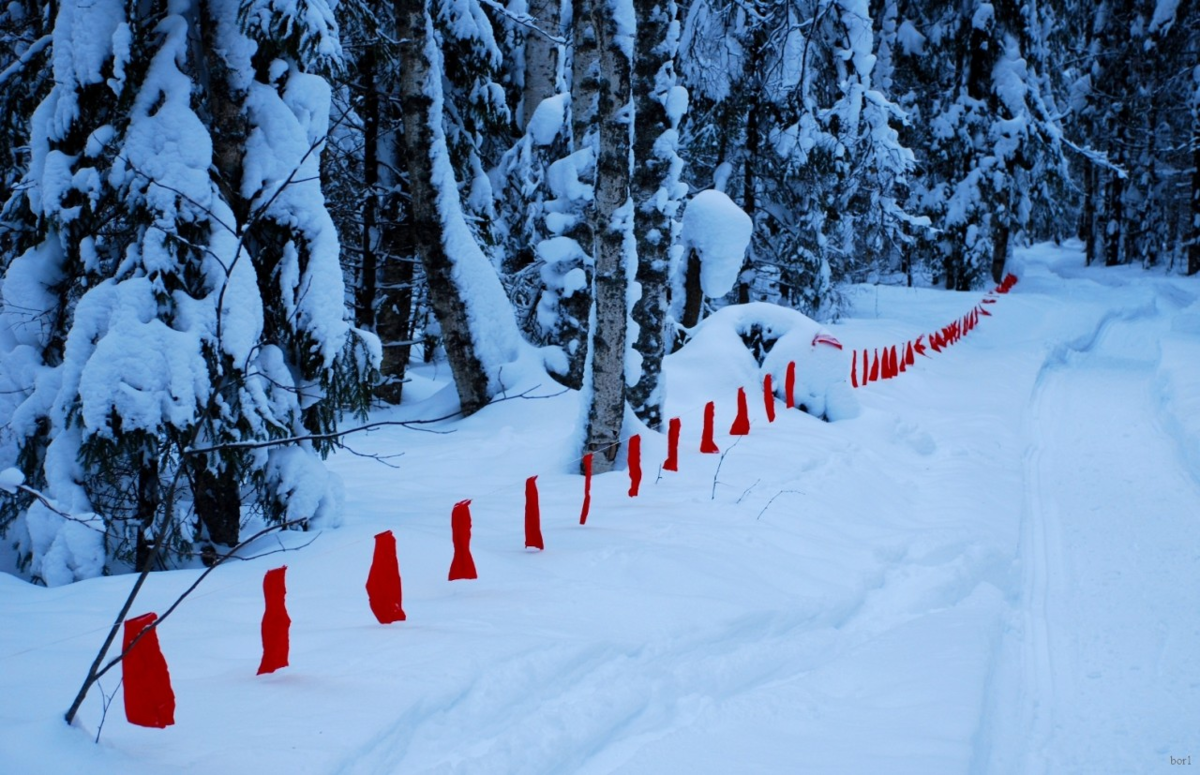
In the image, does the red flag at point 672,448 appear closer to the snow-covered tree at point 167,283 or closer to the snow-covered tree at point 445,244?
the snow-covered tree at point 167,283

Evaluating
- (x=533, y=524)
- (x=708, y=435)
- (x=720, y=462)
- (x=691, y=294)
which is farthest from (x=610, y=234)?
(x=691, y=294)

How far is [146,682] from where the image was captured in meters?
2.97

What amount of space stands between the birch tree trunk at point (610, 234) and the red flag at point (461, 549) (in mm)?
2727

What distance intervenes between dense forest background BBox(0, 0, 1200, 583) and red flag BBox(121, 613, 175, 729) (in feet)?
1.72

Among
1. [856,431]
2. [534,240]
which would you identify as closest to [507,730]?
[856,431]

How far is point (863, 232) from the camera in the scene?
1923cm

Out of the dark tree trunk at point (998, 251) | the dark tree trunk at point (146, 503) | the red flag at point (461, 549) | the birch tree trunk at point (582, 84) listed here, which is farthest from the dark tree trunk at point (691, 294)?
the dark tree trunk at point (998, 251)

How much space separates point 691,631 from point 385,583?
1554 millimetres

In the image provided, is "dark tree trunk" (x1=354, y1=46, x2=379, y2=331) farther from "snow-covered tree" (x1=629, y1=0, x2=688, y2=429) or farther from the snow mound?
"snow-covered tree" (x1=629, y1=0, x2=688, y2=429)

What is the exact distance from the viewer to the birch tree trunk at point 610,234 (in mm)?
7055

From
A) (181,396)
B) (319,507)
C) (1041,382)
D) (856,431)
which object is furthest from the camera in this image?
(1041,382)

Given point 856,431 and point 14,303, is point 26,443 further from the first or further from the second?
point 856,431

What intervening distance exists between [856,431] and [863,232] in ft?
32.9

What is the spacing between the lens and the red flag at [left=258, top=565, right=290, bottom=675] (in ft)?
11.7
